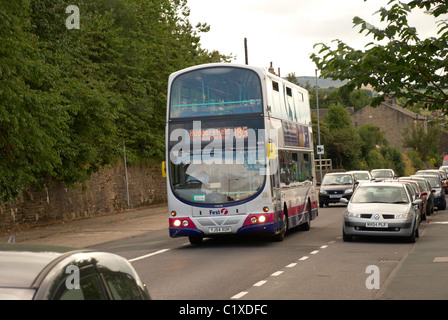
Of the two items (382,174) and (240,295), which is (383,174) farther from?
(240,295)

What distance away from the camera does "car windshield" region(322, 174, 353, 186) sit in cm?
3947

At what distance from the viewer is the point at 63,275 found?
375 centimetres

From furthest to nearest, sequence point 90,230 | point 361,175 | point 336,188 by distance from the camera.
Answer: point 361,175 → point 336,188 → point 90,230

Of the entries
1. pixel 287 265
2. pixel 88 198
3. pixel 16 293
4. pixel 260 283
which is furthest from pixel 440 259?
pixel 88 198

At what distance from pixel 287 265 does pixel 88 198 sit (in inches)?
860

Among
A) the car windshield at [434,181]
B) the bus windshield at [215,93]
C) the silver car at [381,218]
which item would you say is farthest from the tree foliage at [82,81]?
the car windshield at [434,181]

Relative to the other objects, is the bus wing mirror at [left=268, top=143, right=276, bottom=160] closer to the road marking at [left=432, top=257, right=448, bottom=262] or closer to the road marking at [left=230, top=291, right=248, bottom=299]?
the road marking at [left=432, top=257, right=448, bottom=262]

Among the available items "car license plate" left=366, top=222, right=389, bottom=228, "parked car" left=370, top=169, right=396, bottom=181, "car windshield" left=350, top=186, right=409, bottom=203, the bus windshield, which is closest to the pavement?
the bus windshield

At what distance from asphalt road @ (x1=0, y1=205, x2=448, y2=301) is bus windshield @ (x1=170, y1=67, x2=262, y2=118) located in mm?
3392

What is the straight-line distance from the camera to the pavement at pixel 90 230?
2322 cm

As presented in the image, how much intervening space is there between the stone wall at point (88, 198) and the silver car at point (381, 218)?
43.6 ft

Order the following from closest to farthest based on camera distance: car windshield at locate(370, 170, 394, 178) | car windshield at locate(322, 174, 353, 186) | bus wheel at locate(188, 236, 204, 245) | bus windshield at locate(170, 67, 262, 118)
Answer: bus windshield at locate(170, 67, 262, 118) < bus wheel at locate(188, 236, 204, 245) < car windshield at locate(322, 174, 353, 186) < car windshield at locate(370, 170, 394, 178)
